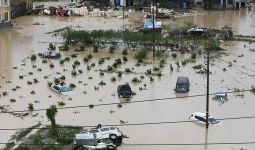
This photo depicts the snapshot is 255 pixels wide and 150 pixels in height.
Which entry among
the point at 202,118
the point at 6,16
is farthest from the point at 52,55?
the point at 6,16

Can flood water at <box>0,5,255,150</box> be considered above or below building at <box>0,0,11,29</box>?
below

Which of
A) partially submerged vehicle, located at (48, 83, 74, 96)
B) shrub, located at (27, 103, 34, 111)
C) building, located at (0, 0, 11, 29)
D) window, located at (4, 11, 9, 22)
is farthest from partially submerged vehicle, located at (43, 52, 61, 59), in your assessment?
window, located at (4, 11, 9, 22)

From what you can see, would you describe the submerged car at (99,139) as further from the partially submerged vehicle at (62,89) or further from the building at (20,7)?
the building at (20,7)

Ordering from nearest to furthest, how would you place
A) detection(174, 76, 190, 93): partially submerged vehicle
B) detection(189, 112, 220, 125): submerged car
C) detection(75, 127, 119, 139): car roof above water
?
1. detection(75, 127, 119, 139): car roof above water
2. detection(189, 112, 220, 125): submerged car
3. detection(174, 76, 190, 93): partially submerged vehicle

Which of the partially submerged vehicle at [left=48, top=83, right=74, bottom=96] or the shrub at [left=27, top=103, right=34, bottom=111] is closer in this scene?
the shrub at [left=27, top=103, right=34, bottom=111]

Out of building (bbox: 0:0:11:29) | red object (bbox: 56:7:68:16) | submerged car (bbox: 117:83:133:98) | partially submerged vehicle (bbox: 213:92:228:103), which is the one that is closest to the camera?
partially submerged vehicle (bbox: 213:92:228:103)

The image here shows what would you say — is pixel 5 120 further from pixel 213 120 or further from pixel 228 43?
pixel 228 43

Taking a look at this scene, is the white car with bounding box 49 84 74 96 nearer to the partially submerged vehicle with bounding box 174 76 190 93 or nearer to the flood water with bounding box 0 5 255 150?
the flood water with bounding box 0 5 255 150

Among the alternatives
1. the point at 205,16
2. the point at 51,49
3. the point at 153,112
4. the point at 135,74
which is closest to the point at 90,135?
the point at 153,112
